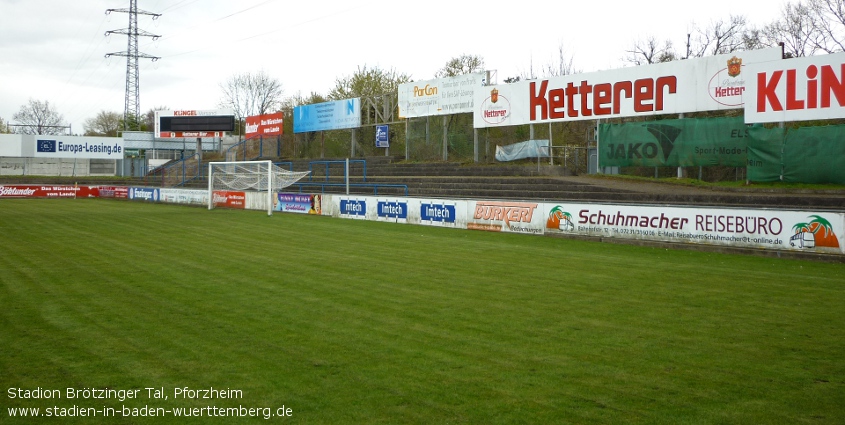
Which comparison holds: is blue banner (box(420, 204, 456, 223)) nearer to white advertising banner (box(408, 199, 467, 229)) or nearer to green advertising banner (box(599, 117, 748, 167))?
white advertising banner (box(408, 199, 467, 229))

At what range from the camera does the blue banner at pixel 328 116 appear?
47.1 metres

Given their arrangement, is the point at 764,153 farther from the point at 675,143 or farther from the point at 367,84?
the point at 367,84

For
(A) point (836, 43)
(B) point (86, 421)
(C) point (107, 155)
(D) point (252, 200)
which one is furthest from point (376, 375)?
(C) point (107, 155)

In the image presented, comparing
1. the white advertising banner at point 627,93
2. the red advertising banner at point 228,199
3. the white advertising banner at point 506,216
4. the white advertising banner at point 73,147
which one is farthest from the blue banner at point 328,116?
the white advertising banner at point 73,147

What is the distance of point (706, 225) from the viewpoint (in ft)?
59.4

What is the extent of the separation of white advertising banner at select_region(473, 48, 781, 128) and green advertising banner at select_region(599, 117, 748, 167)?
4.51ft

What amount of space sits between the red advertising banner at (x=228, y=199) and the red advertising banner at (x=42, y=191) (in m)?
17.9

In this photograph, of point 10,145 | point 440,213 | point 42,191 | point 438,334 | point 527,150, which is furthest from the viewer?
point 10,145

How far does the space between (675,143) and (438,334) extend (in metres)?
21.5

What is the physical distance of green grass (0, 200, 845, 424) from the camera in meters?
6.11

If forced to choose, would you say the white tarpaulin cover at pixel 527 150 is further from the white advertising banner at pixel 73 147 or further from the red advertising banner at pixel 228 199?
the white advertising banner at pixel 73 147

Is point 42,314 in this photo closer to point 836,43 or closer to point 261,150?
point 836,43

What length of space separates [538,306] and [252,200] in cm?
2905

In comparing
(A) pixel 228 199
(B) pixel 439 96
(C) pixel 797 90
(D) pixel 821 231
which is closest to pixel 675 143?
(C) pixel 797 90
